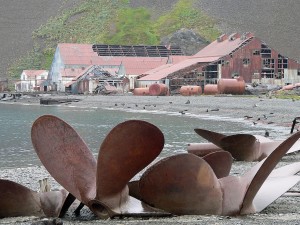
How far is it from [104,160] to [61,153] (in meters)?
0.71

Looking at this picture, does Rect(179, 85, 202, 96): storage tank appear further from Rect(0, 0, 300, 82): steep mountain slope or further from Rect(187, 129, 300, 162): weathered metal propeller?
Rect(187, 129, 300, 162): weathered metal propeller

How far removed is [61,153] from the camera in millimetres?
7402

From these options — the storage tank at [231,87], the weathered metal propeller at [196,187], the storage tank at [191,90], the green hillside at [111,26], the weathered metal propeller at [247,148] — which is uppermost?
the green hillside at [111,26]

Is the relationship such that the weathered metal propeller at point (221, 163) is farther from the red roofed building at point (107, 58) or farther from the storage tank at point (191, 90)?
the red roofed building at point (107, 58)

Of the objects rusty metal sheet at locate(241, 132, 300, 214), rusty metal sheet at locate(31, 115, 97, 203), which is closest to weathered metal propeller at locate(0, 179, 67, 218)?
rusty metal sheet at locate(31, 115, 97, 203)

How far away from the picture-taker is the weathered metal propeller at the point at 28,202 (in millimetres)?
7586

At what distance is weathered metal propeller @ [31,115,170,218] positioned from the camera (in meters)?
6.70

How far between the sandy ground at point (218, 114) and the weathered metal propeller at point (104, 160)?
0.58ft

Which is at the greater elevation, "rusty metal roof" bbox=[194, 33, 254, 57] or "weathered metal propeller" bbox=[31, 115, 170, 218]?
"rusty metal roof" bbox=[194, 33, 254, 57]

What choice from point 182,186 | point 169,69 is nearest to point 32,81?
point 169,69

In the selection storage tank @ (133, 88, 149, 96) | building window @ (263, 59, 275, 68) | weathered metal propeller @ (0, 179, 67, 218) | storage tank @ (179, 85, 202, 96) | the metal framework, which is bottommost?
storage tank @ (133, 88, 149, 96)

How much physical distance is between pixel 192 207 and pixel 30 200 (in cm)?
172

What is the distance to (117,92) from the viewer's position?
81750mm

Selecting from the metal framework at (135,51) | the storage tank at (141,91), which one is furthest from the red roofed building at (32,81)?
the storage tank at (141,91)
